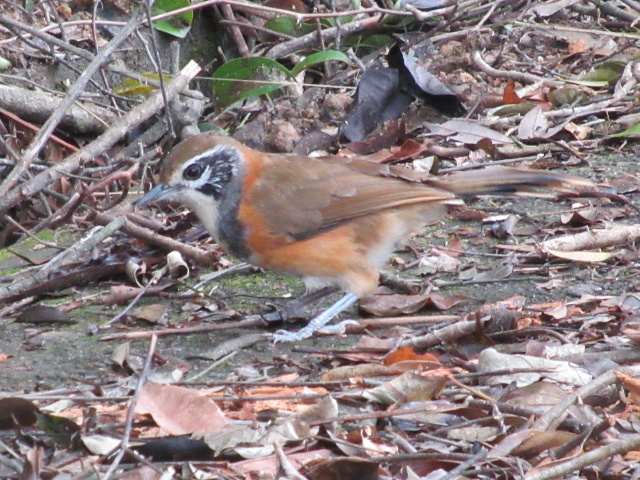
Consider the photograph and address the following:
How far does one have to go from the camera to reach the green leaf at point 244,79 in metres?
8.28

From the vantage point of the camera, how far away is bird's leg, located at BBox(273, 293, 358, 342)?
17.2 ft

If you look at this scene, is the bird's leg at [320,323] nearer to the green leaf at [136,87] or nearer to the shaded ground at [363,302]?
the shaded ground at [363,302]

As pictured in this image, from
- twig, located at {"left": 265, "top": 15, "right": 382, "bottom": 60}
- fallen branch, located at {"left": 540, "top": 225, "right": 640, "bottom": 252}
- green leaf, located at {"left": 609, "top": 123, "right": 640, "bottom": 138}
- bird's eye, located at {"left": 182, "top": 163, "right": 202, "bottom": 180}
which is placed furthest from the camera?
twig, located at {"left": 265, "top": 15, "right": 382, "bottom": 60}

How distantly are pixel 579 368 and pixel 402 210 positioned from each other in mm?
1907

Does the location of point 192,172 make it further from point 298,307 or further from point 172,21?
point 172,21

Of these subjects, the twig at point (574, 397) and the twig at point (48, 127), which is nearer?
the twig at point (574, 397)

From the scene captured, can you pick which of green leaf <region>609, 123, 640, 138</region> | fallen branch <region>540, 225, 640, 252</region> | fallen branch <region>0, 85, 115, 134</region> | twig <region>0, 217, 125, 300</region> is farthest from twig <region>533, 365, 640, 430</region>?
fallen branch <region>0, 85, 115, 134</region>

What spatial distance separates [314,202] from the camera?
570 centimetres

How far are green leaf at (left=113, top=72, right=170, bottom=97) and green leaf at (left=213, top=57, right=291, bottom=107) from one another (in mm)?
614

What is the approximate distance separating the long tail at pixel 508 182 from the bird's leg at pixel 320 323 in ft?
2.93

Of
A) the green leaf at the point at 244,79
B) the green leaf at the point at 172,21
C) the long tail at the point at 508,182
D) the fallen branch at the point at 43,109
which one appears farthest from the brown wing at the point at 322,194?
the green leaf at the point at 172,21

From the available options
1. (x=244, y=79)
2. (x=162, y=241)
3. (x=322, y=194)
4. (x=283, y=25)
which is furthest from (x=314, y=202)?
(x=283, y=25)

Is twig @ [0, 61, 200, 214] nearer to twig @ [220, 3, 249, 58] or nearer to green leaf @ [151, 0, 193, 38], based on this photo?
green leaf @ [151, 0, 193, 38]

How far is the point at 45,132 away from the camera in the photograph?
5844mm
